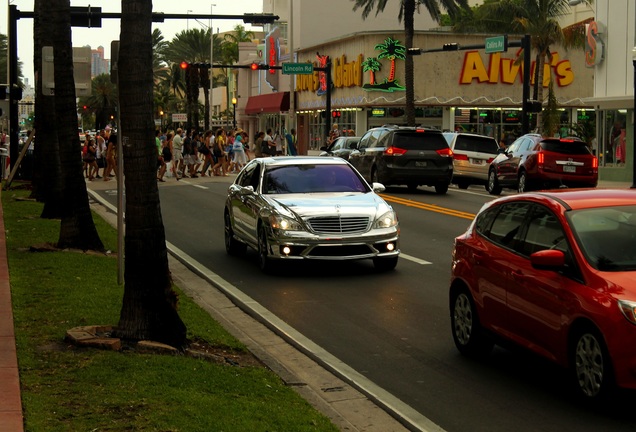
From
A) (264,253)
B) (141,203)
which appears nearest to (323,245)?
(264,253)

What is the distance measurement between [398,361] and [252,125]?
300 ft

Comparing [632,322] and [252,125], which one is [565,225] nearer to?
[632,322]

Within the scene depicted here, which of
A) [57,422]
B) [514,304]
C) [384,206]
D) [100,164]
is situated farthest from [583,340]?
[100,164]

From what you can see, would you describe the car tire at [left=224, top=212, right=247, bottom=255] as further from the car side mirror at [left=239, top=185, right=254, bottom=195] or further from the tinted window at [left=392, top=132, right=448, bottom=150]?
the tinted window at [left=392, top=132, right=448, bottom=150]

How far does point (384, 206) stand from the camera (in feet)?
52.7

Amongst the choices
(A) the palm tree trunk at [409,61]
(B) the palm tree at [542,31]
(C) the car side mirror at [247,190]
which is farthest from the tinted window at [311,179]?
(B) the palm tree at [542,31]

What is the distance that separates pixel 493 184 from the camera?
1319 inches

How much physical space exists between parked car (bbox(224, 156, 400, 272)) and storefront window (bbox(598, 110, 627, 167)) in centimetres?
2816

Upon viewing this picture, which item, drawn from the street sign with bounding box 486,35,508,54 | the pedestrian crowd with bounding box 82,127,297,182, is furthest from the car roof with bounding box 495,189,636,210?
the street sign with bounding box 486,35,508,54

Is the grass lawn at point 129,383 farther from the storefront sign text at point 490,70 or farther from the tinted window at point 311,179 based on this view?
the storefront sign text at point 490,70

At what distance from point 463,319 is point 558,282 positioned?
6.18 feet

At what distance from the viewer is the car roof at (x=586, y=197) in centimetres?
901

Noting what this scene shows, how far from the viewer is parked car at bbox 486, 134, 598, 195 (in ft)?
102

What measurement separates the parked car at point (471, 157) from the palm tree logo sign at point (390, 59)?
26944 mm
